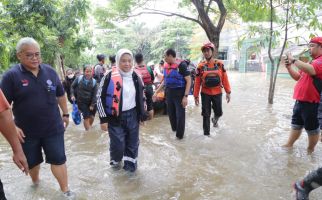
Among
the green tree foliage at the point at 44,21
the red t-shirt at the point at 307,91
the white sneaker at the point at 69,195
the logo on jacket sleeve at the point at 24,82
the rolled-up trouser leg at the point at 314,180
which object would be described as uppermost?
the green tree foliage at the point at 44,21

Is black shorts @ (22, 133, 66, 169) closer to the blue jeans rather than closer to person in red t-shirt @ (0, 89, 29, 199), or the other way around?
the blue jeans

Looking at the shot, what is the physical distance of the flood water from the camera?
374 centimetres

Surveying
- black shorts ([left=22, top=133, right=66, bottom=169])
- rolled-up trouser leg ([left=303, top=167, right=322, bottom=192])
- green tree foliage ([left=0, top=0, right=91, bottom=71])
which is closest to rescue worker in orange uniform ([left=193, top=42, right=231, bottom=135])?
rolled-up trouser leg ([left=303, top=167, right=322, bottom=192])

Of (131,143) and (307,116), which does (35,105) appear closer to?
(131,143)

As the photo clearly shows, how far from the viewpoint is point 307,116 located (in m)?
4.46

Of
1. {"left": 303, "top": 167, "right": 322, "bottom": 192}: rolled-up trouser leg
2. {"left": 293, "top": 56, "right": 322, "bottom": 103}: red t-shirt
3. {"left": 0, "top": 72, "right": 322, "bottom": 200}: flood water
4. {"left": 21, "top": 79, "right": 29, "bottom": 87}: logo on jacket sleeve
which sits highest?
{"left": 21, "top": 79, "right": 29, "bottom": 87}: logo on jacket sleeve

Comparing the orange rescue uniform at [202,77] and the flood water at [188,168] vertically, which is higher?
the orange rescue uniform at [202,77]

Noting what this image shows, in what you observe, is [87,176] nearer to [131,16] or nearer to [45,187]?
[45,187]

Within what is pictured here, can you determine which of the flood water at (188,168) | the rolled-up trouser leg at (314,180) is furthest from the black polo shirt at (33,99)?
the rolled-up trouser leg at (314,180)

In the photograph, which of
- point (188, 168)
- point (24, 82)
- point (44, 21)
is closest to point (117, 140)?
point (188, 168)

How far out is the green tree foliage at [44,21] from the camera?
7.92 m

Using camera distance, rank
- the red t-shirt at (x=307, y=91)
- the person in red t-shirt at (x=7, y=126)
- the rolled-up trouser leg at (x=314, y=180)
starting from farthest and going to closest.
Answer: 1. the red t-shirt at (x=307, y=91)
2. the rolled-up trouser leg at (x=314, y=180)
3. the person in red t-shirt at (x=7, y=126)

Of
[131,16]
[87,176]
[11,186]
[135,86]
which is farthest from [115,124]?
[131,16]

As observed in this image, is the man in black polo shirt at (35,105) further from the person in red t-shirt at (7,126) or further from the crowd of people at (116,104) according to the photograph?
the person in red t-shirt at (7,126)
